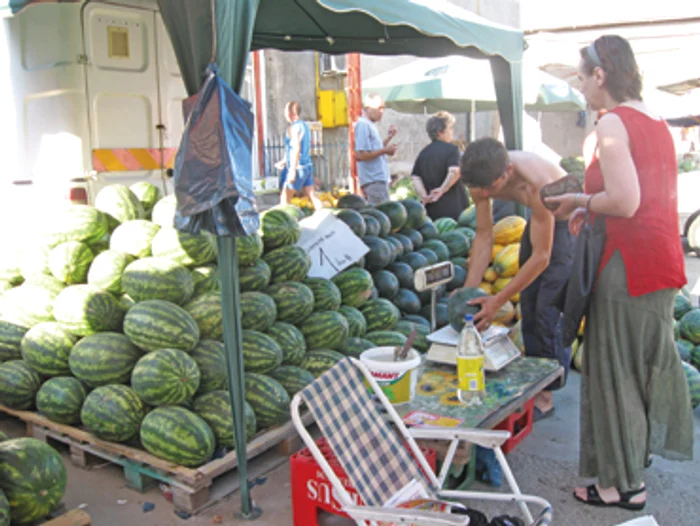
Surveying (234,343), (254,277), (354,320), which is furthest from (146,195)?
(234,343)

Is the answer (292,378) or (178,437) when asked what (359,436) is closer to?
(178,437)

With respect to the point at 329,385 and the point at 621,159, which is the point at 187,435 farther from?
the point at 621,159

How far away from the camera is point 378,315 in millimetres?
5238

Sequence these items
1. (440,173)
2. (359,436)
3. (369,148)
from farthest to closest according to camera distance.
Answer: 1. (369,148)
2. (440,173)
3. (359,436)

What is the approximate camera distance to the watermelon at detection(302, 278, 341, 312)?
4.78 m

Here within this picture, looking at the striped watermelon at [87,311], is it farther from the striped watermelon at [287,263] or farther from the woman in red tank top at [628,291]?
the woman in red tank top at [628,291]

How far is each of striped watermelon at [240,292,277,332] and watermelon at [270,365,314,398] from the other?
0.94ft

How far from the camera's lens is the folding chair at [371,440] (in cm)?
275

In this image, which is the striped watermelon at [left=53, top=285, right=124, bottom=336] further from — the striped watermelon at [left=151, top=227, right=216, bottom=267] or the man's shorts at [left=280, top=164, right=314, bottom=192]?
the man's shorts at [left=280, top=164, right=314, bottom=192]

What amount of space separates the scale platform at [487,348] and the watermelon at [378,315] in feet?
3.90

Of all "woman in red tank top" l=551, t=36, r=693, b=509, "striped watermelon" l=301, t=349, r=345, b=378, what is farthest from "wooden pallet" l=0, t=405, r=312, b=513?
"woman in red tank top" l=551, t=36, r=693, b=509

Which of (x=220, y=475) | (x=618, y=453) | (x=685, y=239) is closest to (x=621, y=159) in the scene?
(x=618, y=453)

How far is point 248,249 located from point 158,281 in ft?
2.08

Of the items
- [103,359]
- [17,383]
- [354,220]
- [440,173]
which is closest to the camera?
[103,359]
